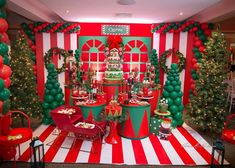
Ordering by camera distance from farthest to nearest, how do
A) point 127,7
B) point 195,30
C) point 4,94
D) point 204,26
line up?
point 195,30
point 204,26
point 127,7
point 4,94

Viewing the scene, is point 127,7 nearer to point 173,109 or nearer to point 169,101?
point 169,101

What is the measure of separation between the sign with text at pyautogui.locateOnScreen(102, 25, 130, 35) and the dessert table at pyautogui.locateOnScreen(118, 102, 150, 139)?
4176 mm

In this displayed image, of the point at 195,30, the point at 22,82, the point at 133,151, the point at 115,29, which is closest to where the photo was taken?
the point at 133,151

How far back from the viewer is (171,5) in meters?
4.85

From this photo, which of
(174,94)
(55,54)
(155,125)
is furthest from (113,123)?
(55,54)

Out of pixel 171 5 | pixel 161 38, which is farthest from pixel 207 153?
pixel 161 38

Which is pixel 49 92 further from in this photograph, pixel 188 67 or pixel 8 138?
pixel 188 67

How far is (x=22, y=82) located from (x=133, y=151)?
3186mm

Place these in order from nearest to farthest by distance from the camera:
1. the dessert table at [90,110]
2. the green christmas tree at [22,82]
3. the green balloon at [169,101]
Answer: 1. the dessert table at [90,110]
2. the green christmas tree at [22,82]
3. the green balloon at [169,101]

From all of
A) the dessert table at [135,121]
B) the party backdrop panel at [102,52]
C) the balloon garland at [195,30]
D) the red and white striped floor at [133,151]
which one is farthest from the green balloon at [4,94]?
the balloon garland at [195,30]

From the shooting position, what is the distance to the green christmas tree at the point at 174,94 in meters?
5.16

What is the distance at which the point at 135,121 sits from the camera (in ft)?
14.9

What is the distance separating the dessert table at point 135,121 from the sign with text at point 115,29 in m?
4.18

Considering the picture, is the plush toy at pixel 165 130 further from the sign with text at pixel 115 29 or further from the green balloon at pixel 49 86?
the sign with text at pixel 115 29
